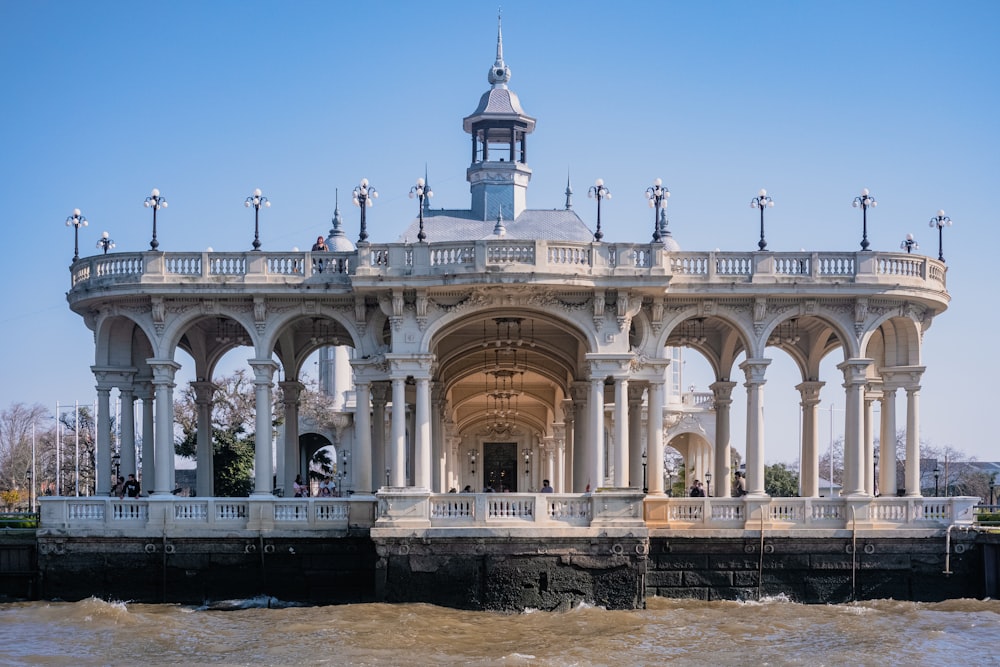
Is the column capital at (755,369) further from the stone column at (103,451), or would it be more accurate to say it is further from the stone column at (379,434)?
the stone column at (103,451)

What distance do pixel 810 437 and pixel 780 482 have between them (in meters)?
26.9

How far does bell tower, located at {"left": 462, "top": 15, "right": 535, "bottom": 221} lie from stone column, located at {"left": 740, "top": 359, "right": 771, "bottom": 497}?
1510 centimetres

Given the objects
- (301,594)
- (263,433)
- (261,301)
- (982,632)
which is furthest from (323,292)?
(982,632)

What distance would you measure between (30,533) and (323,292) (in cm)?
948

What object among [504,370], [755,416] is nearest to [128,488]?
[755,416]

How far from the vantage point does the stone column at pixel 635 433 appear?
3803 cm

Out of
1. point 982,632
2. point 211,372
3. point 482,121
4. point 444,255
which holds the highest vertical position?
point 482,121

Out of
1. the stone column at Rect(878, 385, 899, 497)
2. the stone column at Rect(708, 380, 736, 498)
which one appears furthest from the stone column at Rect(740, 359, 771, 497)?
the stone column at Rect(708, 380, 736, 498)

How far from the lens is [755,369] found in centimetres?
3434

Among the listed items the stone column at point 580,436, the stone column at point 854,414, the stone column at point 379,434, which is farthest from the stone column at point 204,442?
the stone column at point 854,414

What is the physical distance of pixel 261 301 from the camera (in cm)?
3400

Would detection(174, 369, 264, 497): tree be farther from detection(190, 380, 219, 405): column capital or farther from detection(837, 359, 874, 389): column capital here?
detection(837, 359, 874, 389): column capital

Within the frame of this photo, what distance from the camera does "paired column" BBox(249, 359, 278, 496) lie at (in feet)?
111

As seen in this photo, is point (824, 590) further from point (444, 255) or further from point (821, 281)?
point (444, 255)
